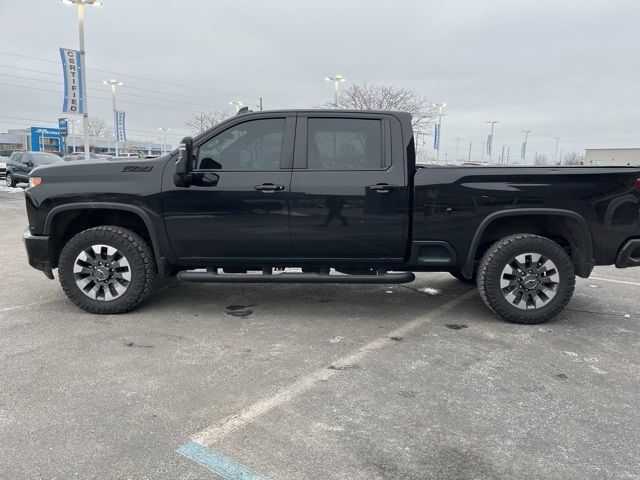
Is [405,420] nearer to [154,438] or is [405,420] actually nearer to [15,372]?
[154,438]

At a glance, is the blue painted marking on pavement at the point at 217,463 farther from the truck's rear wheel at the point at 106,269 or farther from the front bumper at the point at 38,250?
the front bumper at the point at 38,250

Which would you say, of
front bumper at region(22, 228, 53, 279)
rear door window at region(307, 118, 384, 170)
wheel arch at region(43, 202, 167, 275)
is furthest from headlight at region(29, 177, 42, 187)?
rear door window at region(307, 118, 384, 170)

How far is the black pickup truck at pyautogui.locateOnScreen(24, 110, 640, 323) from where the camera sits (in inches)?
178

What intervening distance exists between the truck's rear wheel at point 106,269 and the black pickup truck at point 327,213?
0.01m

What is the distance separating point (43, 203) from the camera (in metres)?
4.68

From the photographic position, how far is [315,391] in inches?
128

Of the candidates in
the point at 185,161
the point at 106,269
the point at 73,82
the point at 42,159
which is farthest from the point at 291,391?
the point at 73,82

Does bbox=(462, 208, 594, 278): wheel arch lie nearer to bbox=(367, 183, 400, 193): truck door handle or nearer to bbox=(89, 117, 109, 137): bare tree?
bbox=(367, 183, 400, 193): truck door handle

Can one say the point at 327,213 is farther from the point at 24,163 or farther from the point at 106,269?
the point at 24,163

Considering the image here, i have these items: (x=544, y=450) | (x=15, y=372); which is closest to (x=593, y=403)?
(x=544, y=450)

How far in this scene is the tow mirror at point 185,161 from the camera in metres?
4.40

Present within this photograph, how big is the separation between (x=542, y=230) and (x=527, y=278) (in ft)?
1.84

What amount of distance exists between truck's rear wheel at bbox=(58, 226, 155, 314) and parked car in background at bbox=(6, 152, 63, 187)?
18.7m

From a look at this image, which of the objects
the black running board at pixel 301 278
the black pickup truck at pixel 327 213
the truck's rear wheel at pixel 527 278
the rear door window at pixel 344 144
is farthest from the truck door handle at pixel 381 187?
the truck's rear wheel at pixel 527 278
